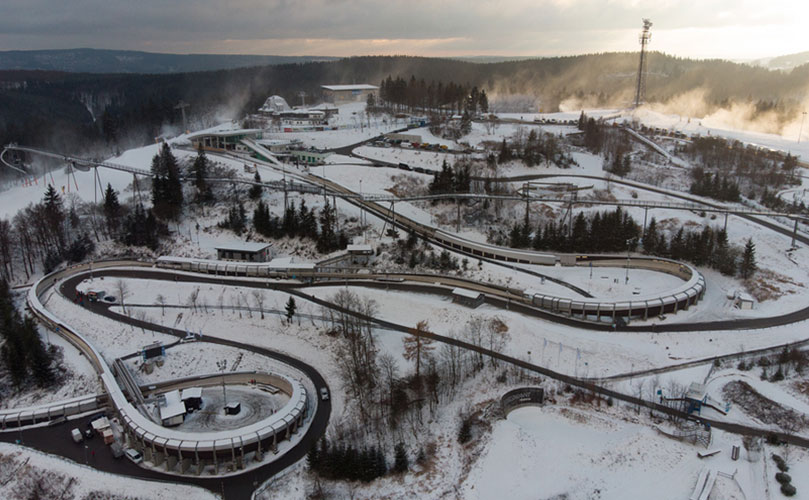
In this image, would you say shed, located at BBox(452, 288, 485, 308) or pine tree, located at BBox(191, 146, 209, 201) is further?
pine tree, located at BBox(191, 146, 209, 201)

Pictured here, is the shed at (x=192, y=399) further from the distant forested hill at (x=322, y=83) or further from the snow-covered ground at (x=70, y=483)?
the distant forested hill at (x=322, y=83)

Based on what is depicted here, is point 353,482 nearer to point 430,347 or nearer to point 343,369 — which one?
point 343,369

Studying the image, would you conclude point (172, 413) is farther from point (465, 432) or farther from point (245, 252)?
point (245, 252)

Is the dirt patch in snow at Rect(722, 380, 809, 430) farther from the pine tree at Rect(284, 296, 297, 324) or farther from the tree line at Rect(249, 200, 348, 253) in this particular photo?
the tree line at Rect(249, 200, 348, 253)

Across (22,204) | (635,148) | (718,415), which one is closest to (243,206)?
(22,204)

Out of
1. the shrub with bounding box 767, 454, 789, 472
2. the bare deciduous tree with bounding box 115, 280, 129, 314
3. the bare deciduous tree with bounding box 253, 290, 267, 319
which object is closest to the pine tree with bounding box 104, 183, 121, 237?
the bare deciduous tree with bounding box 115, 280, 129, 314

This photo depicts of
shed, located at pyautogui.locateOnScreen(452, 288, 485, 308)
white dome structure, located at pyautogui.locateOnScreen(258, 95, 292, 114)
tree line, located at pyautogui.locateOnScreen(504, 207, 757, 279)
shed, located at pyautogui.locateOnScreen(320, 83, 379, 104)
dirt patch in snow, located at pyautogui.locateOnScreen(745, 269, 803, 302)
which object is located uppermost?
shed, located at pyautogui.locateOnScreen(320, 83, 379, 104)

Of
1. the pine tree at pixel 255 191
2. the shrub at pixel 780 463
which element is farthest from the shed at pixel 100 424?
the shrub at pixel 780 463
